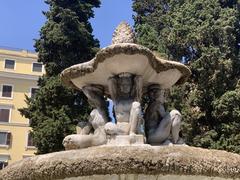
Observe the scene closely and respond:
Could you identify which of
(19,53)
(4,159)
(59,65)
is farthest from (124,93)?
(19,53)

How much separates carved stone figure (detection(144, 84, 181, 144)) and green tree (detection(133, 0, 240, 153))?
12664mm

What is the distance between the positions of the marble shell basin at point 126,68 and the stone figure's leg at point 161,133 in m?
0.66

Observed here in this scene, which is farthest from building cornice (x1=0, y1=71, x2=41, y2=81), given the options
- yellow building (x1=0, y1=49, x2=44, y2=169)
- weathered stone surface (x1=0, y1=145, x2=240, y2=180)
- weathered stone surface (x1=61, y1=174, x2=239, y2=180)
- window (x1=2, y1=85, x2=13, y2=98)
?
weathered stone surface (x1=61, y1=174, x2=239, y2=180)

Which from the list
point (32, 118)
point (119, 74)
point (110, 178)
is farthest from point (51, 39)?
point (110, 178)

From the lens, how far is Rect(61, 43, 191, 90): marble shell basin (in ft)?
22.1

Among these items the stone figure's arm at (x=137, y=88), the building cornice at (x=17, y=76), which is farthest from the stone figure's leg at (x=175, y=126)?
the building cornice at (x=17, y=76)

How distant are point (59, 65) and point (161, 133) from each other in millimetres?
16809

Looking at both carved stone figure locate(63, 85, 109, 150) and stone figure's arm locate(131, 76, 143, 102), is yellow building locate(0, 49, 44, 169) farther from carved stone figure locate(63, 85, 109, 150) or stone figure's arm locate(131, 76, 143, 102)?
stone figure's arm locate(131, 76, 143, 102)

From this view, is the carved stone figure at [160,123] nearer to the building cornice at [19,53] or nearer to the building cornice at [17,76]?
the building cornice at [17,76]

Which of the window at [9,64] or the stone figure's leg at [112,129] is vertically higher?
the window at [9,64]

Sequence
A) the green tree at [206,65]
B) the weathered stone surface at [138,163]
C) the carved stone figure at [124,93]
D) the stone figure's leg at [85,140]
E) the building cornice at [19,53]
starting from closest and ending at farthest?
1. the weathered stone surface at [138,163]
2. the stone figure's leg at [85,140]
3. the carved stone figure at [124,93]
4. the green tree at [206,65]
5. the building cornice at [19,53]

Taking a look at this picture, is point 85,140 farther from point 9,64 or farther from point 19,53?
point 19,53

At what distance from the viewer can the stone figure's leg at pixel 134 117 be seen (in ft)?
22.0

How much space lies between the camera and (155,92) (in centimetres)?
748
